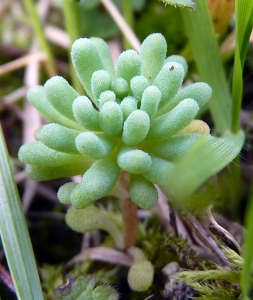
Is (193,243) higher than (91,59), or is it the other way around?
(91,59)

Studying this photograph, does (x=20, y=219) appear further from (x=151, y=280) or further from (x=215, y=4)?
(x=215, y=4)

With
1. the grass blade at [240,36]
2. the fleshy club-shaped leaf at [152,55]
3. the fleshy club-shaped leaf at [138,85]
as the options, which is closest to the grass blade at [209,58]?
the grass blade at [240,36]

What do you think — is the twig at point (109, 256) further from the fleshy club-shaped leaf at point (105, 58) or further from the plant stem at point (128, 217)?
the fleshy club-shaped leaf at point (105, 58)

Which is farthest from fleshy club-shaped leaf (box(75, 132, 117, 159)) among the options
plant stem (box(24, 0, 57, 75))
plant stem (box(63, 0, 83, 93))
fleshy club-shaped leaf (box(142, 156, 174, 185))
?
plant stem (box(24, 0, 57, 75))

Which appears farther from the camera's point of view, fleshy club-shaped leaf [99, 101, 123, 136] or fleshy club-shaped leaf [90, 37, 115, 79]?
fleshy club-shaped leaf [90, 37, 115, 79]

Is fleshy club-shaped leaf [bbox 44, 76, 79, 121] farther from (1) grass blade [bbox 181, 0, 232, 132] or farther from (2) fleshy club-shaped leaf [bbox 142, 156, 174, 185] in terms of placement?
(1) grass blade [bbox 181, 0, 232, 132]

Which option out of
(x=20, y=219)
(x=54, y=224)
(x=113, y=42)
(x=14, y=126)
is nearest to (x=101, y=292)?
(x=20, y=219)
